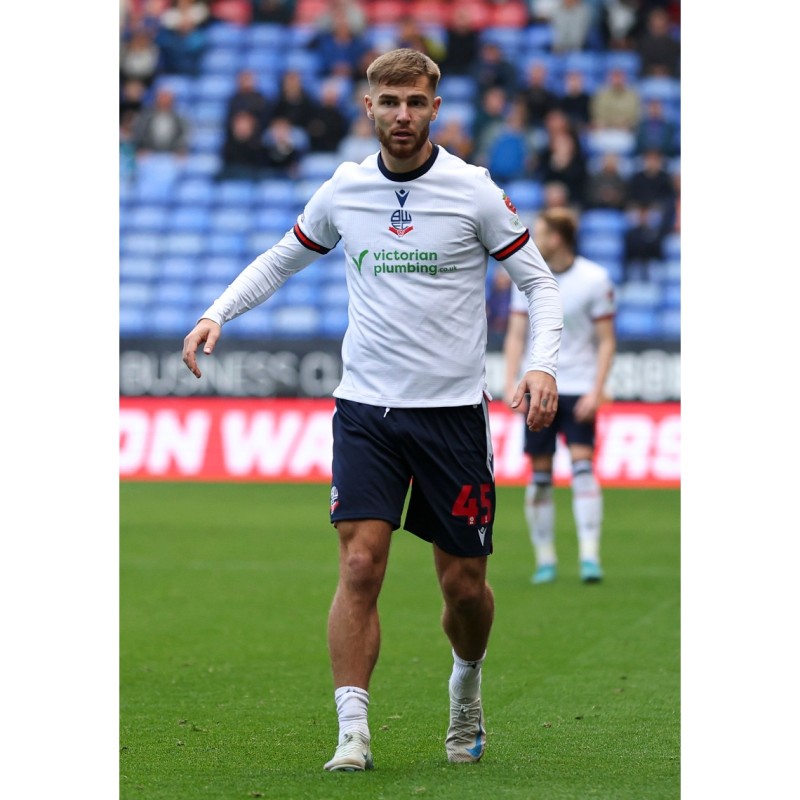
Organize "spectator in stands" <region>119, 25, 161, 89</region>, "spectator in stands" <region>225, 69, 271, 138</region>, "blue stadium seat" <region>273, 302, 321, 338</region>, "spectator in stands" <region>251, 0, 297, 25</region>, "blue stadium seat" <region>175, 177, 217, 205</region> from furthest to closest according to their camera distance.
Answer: "spectator in stands" <region>251, 0, 297, 25</region>, "spectator in stands" <region>119, 25, 161, 89</region>, "blue stadium seat" <region>175, 177, 217, 205</region>, "spectator in stands" <region>225, 69, 271, 138</region>, "blue stadium seat" <region>273, 302, 321, 338</region>

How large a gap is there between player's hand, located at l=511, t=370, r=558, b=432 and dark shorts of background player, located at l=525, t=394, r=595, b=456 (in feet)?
16.4

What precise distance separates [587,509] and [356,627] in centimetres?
529

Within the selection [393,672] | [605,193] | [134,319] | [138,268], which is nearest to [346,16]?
[138,268]

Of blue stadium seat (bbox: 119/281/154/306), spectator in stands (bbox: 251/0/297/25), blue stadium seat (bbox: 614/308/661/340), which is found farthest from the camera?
spectator in stands (bbox: 251/0/297/25)

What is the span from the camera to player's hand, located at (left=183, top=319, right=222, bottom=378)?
474cm

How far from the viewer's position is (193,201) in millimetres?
23312

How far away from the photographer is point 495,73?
2297 centimetres

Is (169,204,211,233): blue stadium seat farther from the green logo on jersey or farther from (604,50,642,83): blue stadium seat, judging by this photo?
the green logo on jersey

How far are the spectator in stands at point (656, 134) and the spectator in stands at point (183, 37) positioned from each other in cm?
708

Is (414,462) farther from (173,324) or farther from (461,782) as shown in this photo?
(173,324)

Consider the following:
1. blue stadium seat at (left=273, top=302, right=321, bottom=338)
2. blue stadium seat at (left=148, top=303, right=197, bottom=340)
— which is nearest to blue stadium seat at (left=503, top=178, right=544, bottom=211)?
blue stadium seat at (left=273, top=302, right=321, bottom=338)

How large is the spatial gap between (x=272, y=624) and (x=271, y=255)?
359 centimetres

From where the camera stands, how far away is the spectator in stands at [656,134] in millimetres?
21719
